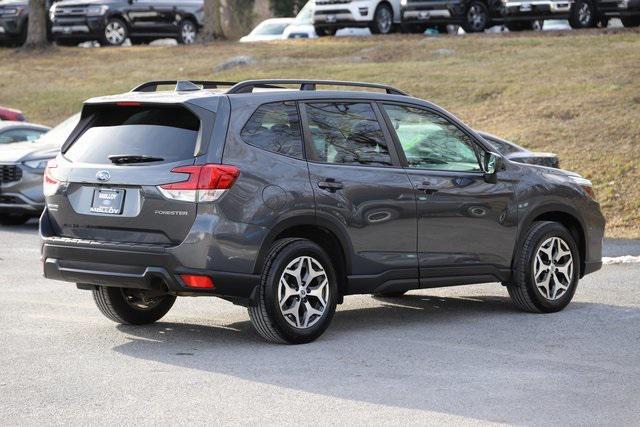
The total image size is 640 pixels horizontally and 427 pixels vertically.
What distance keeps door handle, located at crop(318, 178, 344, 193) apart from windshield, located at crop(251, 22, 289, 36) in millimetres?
33860

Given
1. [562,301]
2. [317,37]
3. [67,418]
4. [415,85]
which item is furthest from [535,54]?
[67,418]

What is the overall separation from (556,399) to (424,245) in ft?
8.05

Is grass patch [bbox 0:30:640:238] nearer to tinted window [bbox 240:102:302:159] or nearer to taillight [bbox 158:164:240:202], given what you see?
tinted window [bbox 240:102:302:159]

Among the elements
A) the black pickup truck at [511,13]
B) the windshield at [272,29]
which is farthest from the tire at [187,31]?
the black pickup truck at [511,13]

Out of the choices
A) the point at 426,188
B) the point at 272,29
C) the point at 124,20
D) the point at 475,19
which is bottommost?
the point at 272,29

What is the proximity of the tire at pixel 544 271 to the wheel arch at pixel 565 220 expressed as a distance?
0.28ft

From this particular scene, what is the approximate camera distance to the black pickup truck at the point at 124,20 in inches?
1510

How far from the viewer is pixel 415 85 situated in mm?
27062

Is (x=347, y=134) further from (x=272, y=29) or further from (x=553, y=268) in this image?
(x=272, y=29)

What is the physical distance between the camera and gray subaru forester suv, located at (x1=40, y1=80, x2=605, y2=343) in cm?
839

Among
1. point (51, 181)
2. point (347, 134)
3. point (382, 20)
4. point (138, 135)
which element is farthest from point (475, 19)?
point (138, 135)

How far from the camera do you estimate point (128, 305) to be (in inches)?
377

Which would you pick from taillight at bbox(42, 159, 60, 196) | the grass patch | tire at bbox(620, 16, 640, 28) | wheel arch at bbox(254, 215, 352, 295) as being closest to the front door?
wheel arch at bbox(254, 215, 352, 295)

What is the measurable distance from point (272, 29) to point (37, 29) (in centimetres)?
792
